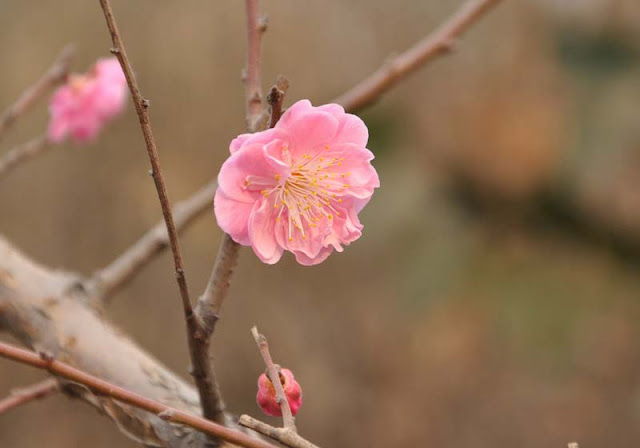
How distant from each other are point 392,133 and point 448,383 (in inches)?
24.1

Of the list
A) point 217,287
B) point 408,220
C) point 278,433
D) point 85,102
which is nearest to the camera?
point 278,433

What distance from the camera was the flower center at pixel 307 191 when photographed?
0.43m

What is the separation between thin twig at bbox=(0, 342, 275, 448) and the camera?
15.2 inches

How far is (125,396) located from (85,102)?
1.76ft

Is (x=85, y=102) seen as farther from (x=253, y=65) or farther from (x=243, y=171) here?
(x=243, y=171)

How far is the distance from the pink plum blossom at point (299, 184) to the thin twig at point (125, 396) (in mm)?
89

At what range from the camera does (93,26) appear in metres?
1.77

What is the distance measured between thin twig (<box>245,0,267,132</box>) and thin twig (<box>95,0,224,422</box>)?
0.10m

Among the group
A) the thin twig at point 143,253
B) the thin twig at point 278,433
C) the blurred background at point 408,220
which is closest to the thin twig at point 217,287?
the thin twig at point 278,433

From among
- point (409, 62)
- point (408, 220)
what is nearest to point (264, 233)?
point (409, 62)

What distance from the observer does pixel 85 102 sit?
0.86 metres

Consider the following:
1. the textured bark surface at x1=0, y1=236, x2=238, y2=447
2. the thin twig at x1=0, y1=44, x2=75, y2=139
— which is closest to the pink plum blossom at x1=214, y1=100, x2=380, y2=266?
the textured bark surface at x1=0, y1=236, x2=238, y2=447

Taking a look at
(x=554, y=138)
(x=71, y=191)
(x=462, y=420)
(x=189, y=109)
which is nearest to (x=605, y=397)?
(x=462, y=420)

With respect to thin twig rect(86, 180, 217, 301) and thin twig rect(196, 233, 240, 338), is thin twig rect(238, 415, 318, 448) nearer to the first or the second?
thin twig rect(196, 233, 240, 338)
